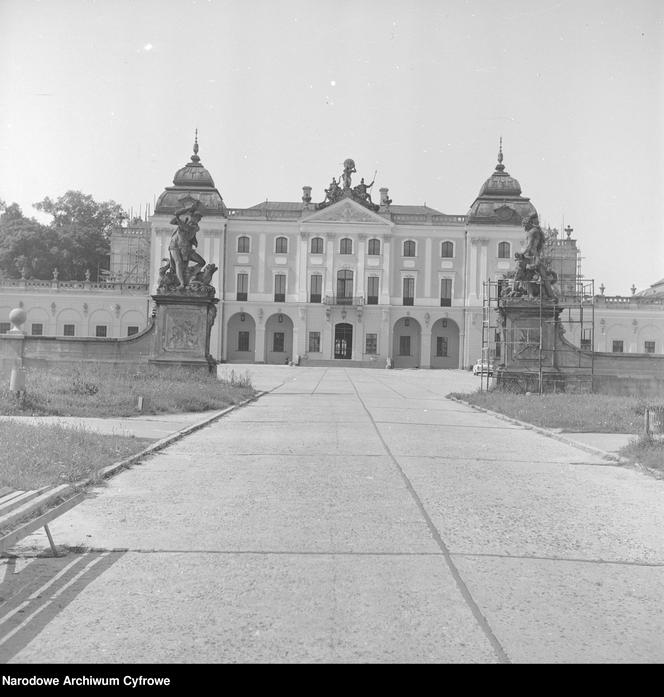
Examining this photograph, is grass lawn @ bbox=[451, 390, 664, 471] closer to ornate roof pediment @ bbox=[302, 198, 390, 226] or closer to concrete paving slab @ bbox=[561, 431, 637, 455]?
concrete paving slab @ bbox=[561, 431, 637, 455]

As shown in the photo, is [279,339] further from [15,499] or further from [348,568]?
[348,568]

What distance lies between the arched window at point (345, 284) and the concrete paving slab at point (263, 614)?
67791mm

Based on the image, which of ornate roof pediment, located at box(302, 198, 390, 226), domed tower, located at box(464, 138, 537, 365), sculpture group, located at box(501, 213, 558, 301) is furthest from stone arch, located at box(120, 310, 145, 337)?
sculpture group, located at box(501, 213, 558, 301)

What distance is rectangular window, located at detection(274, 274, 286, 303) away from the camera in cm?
7331

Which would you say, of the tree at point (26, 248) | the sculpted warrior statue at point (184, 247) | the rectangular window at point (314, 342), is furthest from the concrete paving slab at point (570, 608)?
the tree at point (26, 248)

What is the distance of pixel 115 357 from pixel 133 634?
77.0ft

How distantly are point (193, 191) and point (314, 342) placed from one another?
56.8 ft

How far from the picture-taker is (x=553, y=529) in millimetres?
6699

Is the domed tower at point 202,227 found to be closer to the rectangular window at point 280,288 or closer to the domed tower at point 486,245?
the rectangular window at point 280,288

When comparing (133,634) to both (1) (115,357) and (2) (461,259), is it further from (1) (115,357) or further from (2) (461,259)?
(2) (461,259)

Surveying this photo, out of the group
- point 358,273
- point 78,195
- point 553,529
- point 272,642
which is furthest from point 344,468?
point 78,195

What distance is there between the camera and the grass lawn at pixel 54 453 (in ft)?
25.4

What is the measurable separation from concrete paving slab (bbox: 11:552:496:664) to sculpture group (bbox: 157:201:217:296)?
21115mm

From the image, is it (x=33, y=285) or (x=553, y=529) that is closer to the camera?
(x=553, y=529)
